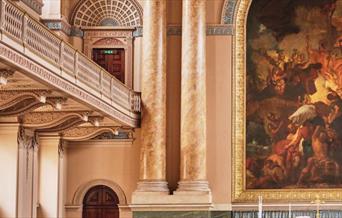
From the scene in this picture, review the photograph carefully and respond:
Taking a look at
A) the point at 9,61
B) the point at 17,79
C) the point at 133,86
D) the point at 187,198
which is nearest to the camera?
the point at 9,61

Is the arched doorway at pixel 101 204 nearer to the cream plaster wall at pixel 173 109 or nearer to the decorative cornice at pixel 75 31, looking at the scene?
the cream plaster wall at pixel 173 109

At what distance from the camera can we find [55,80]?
51.5 feet

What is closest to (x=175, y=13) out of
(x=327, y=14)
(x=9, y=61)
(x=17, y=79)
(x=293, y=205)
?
(x=327, y=14)

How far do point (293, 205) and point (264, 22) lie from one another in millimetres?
5036

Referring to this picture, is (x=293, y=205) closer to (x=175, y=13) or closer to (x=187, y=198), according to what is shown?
(x=187, y=198)

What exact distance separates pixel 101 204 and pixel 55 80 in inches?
360

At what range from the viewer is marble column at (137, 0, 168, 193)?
75.7 ft

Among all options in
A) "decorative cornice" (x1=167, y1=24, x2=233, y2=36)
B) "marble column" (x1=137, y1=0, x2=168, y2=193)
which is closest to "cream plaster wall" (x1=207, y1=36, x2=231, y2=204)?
"decorative cornice" (x1=167, y1=24, x2=233, y2=36)

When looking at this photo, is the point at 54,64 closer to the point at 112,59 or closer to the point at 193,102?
the point at 193,102

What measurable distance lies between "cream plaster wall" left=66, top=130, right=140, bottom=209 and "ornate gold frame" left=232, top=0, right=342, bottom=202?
8.56 ft

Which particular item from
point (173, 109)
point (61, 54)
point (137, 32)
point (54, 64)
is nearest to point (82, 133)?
point (173, 109)

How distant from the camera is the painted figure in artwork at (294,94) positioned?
24.5 m

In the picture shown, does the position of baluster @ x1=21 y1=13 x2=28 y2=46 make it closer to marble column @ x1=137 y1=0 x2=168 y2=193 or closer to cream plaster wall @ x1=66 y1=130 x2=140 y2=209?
marble column @ x1=137 y1=0 x2=168 y2=193

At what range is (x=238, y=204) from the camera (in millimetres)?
23734
